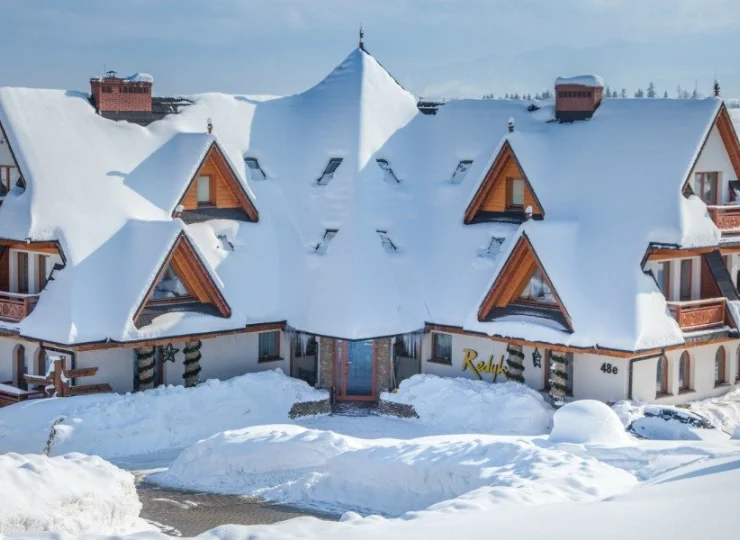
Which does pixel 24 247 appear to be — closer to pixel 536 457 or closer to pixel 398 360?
pixel 398 360

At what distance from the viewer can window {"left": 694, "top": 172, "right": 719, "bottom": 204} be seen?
34.8 m

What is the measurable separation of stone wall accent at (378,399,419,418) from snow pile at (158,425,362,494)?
514cm

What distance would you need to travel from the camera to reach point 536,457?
2522 cm

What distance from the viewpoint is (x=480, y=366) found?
34.4 metres

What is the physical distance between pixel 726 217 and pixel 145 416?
15.5m

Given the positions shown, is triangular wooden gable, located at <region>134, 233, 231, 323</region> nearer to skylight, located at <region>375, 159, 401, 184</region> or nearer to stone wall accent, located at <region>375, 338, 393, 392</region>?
stone wall accent, located at <region>375, 338, 393, 392</region>

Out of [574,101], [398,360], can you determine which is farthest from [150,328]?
[574,101]

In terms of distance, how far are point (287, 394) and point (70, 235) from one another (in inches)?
263

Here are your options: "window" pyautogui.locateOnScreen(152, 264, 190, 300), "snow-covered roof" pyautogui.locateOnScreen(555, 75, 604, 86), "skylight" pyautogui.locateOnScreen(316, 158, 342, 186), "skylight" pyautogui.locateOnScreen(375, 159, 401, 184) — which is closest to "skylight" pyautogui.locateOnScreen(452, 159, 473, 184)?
"skylight" pyautogui.locateOnScreen(375, 159, 401, 184)

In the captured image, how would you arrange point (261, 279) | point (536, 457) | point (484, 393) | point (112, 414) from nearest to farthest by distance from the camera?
point (536, 457) → point (112, 414) → point (484, 393) → point (261, 279)

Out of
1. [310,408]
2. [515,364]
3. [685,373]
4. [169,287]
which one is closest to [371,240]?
[310,408]

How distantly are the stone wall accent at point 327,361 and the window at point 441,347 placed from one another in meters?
2.71

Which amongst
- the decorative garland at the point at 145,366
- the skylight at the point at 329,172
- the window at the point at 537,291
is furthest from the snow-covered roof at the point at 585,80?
the decorative garland at the point at 145,366

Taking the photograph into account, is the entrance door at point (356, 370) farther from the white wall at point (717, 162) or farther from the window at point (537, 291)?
the white wall at point (717, 162)
